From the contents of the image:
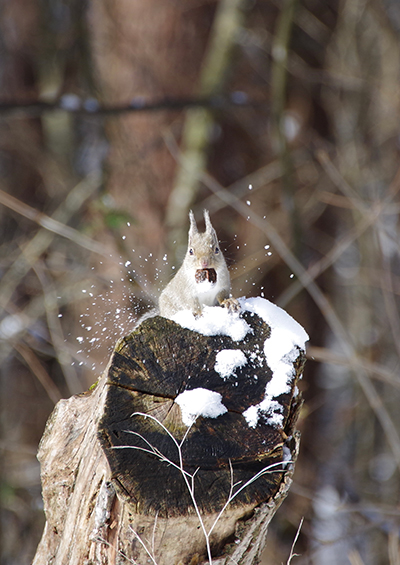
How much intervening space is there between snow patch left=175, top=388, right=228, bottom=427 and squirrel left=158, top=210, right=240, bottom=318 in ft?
1.72

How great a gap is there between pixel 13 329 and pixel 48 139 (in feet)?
7.93

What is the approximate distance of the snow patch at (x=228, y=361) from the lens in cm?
145

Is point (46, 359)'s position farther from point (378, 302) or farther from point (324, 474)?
point (378, 302)

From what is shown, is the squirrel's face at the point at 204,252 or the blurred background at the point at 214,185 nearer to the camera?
the squirrel's face at the point at 204,252

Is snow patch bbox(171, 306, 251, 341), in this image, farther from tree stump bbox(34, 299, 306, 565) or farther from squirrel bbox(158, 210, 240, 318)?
squirrel bbox(158, 210, 240, 318)

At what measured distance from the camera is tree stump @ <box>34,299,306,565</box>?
3.94ft

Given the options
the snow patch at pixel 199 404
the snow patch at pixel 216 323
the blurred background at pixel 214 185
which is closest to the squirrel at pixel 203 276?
the snow patch at pixel 216 323

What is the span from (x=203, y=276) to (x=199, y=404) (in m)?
0.66

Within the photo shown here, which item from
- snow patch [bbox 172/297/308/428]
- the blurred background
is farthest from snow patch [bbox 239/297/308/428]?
the blurred background

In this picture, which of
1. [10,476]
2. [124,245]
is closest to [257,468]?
[124,245]

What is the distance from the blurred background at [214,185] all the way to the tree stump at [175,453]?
2.16 meters

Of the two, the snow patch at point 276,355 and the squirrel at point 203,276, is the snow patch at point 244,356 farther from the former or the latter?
the squirrel at point 203,276

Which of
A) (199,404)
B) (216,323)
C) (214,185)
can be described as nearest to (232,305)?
(216,323)

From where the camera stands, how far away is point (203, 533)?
1.21 m
